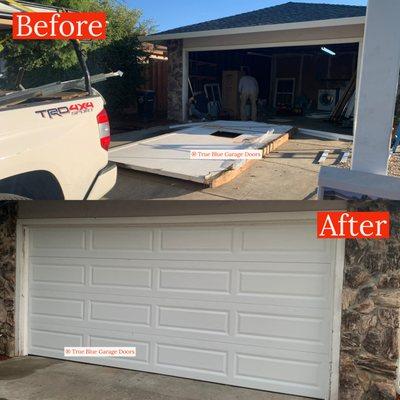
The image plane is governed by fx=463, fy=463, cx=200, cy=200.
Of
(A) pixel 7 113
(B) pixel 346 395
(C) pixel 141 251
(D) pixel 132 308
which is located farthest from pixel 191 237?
(A) pixel 7 113

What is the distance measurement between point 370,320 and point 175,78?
7.68 metres

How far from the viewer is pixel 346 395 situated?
5.12 meters

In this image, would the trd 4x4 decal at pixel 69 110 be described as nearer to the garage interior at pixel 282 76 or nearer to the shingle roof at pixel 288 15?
the shingle roof at pixel 288 15

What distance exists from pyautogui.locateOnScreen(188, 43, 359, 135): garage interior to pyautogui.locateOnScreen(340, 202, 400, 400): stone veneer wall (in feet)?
26.7

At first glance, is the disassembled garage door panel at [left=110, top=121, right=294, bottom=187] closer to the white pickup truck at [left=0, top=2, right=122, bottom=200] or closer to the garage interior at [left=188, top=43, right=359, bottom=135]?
the white pickup truck at [left=0, top=2, right=122, bottom=200]

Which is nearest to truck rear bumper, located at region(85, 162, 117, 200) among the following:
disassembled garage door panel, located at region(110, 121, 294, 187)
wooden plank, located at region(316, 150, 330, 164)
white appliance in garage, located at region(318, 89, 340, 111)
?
disassembled garage door panel, located at region(110, 121, 294, 187)

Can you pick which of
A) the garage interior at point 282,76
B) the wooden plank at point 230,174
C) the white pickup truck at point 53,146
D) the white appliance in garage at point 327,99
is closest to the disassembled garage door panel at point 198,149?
the wooden plank at point 230,174

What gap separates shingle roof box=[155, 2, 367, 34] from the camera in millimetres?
8930

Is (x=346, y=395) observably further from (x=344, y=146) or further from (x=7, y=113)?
(x=7, y=113)

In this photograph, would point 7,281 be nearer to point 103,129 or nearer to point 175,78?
point 103,129

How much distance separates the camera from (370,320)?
195 inches

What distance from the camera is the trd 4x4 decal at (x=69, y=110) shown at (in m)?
2.99

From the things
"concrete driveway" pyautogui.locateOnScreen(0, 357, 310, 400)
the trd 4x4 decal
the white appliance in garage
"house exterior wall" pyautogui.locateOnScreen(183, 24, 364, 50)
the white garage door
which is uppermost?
"house exterior wall" pyautogui.locateOnScreen(183, 24, 364, 50)

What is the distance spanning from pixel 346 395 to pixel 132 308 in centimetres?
298
